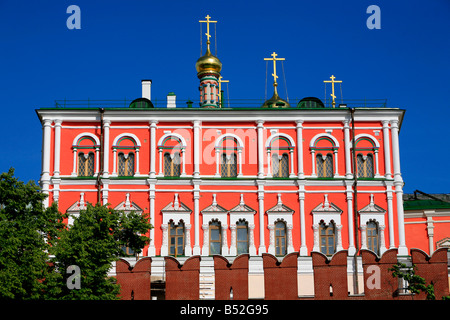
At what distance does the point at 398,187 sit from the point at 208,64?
1376 centimetres

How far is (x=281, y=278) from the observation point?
94.0ft

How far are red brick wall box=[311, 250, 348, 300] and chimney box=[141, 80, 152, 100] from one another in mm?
17519

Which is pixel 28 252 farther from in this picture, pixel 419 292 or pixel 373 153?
pixel 373 153

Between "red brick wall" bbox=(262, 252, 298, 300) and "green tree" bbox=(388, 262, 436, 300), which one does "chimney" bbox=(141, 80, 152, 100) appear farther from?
"green tree" bbox=(388, 262, 436, 300)

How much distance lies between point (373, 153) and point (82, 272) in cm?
1825

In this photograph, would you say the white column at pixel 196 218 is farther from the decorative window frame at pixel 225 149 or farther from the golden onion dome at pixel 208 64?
the golden onion dome at pixel 208 64

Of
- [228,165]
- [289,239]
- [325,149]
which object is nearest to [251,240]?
[289,239]

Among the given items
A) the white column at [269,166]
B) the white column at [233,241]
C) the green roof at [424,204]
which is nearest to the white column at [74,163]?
the white column at [233,241]

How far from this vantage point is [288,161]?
3997 cm

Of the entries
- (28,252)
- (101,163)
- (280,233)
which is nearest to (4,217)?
(28,252)

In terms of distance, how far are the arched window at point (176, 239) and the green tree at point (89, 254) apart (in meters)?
6.57

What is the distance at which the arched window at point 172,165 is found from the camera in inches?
1557

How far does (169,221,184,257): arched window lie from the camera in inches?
1497

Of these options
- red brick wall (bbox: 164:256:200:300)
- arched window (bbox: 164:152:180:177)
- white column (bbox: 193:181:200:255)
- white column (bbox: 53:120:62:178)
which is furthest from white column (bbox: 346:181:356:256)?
white column (bbox: 53:120:62:178)
